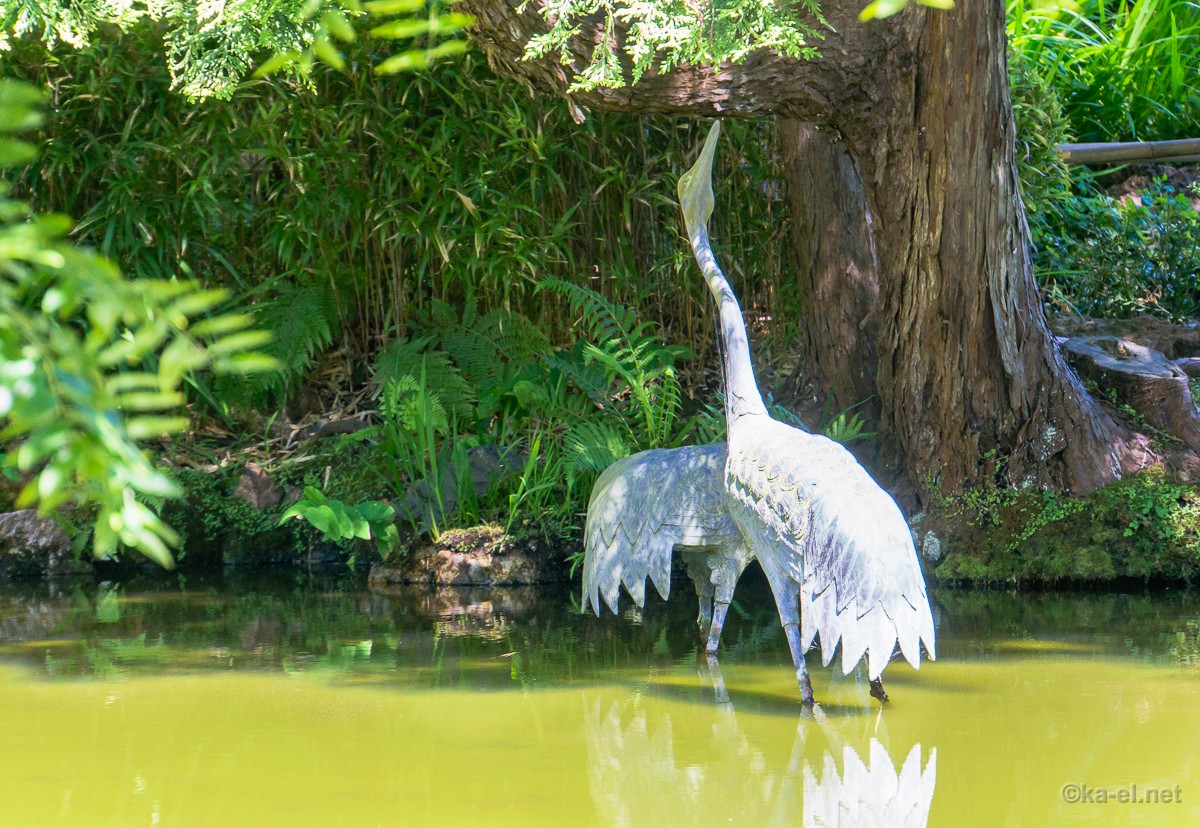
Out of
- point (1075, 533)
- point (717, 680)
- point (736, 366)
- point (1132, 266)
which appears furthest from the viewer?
point (1132, 266)

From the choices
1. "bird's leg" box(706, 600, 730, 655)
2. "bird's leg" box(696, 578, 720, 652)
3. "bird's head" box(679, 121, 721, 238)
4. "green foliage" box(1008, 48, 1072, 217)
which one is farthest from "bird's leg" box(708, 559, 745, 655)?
"green foliage" box(1008, 48, 1072, 217)

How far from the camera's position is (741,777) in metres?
3.28

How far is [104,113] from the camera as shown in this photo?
7.03 m

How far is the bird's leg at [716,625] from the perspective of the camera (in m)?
4.47

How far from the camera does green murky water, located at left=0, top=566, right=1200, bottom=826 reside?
10.1 ft

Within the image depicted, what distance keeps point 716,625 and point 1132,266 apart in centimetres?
454

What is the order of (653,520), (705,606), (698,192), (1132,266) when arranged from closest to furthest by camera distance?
(653,520) → (698,192) → (705,606) → (1132,266)

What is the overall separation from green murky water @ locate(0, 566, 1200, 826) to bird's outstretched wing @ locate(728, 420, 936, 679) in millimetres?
299

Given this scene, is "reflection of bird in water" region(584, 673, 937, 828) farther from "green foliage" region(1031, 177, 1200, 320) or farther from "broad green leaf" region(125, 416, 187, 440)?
"green foliage" region(1031, 177, 1200, 320)

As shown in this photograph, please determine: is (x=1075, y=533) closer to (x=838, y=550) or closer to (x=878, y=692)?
(x=878, y=692)

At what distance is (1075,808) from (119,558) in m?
5.45

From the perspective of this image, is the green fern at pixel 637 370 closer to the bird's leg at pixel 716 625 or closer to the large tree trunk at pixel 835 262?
the large tree trunk at pixel 835 262

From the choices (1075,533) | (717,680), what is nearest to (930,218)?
(1075,533)

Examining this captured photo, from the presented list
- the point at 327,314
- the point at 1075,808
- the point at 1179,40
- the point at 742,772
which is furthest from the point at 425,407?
the point at 1179,40
